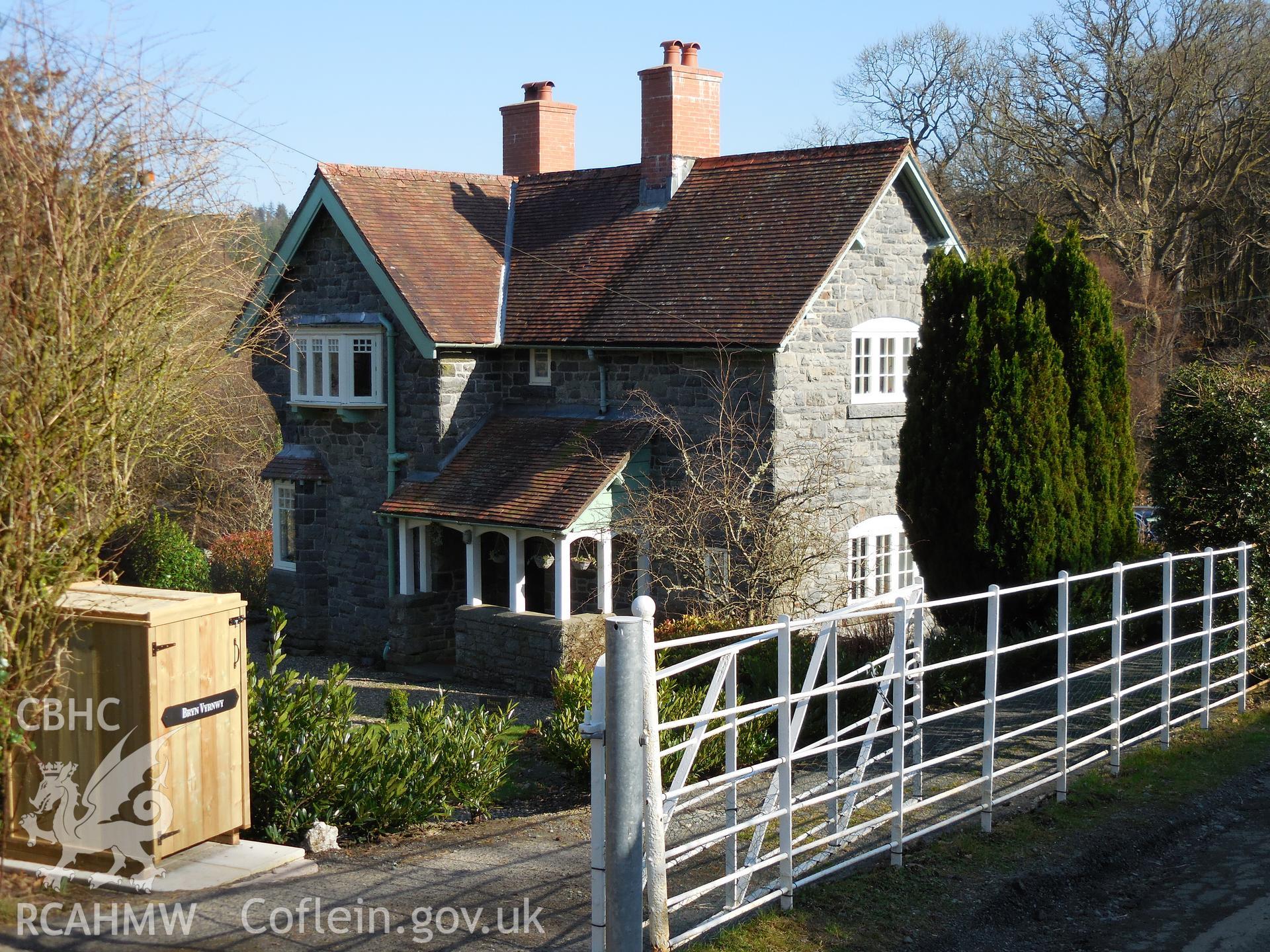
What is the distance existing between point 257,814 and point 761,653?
6.78m

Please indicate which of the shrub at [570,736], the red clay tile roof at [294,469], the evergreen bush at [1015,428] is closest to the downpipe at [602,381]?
the evergreen bush at [1015,428]

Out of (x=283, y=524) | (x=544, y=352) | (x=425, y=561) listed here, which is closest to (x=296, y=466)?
(x=283, y=524)

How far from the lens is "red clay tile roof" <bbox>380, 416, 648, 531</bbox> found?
55.9ft

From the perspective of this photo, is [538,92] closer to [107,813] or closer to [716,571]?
[716,571]

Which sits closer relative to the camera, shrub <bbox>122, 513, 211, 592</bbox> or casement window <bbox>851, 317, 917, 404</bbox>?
casement window <bbox>851, 317, 917, 404</bbox>

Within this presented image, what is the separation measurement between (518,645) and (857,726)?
9676mm

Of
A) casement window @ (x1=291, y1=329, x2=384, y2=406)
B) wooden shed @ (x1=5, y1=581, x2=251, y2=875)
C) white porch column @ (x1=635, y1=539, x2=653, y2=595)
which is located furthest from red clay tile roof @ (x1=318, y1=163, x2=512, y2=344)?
wooden shed @ (x1=5, y1=581, x2=251, y2=875)

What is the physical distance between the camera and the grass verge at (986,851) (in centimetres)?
647

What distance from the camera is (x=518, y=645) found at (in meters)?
17.2

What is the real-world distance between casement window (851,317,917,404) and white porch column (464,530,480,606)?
569 cm

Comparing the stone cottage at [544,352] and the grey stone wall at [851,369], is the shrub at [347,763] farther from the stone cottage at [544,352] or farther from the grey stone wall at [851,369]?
the grey stone wall at [851,369]

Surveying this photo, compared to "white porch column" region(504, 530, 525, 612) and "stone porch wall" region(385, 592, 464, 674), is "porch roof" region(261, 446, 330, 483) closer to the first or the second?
"stone porch wall" region(385, 592, 464, 674)

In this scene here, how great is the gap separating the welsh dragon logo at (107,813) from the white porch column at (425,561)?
40.0ft

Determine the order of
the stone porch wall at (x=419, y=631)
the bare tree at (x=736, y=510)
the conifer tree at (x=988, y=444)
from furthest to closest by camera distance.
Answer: the stone porch wall at (x=419, y=631)
the bare tree at (x=736, y=510)
the conifer tree at (x=988, y=444)
